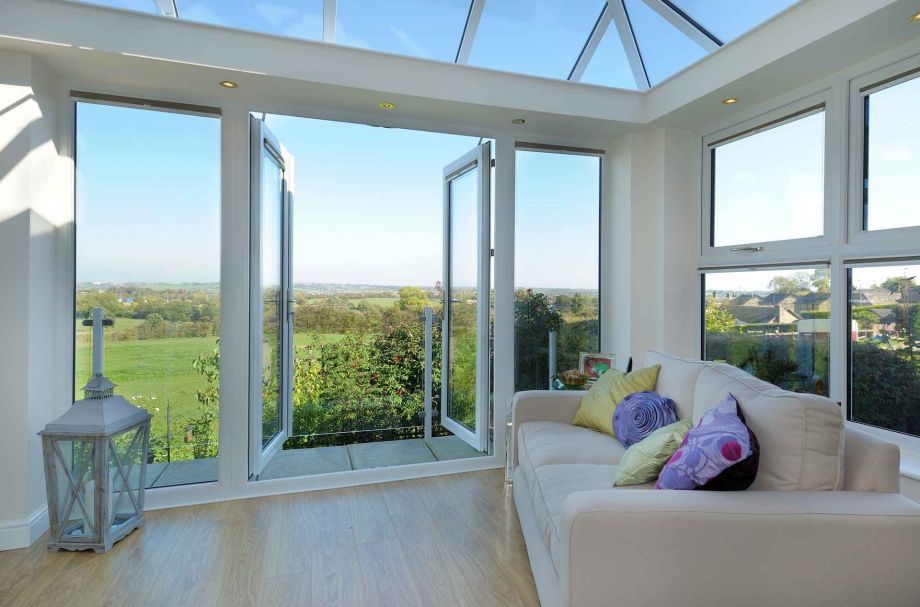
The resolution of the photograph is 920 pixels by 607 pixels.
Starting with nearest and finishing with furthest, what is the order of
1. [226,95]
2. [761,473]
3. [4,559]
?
[761,473]
[4,559]
[226,95]

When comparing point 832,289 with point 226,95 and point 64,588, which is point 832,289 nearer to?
point 226,95

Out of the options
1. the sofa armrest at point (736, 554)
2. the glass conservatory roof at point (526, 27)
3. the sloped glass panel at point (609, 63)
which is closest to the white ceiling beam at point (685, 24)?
the glass conservatory roof at point (526, 27)

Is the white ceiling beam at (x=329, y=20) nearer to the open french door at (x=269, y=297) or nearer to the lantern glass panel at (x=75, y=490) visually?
the open french door at (x=269, y=297)

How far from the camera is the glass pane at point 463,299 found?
3662 mm

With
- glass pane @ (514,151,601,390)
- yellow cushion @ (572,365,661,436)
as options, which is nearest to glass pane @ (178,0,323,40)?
glass pane @ (514,151,601,390)

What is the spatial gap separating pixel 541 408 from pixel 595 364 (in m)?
0.75

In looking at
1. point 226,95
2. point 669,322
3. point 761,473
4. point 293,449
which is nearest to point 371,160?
point 226,95

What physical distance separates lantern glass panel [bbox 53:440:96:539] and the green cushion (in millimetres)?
2324

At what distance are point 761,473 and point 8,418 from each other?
3180mm

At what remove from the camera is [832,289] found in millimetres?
2609

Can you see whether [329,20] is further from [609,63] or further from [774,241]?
[774,241]

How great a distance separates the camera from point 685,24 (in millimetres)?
2943

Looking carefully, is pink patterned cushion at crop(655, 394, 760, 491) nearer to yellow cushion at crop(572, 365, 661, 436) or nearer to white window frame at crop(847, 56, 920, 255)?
yellow cushion at crop(572, 365, 661, 436)

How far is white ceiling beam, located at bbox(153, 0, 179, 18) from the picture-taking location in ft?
8.20
